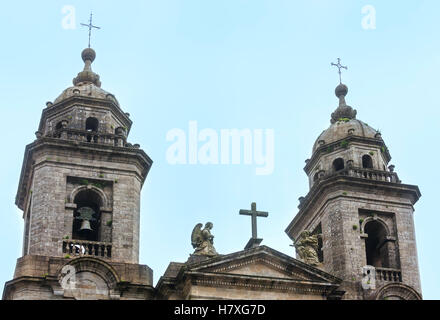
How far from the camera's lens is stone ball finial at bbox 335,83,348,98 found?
37.7 m

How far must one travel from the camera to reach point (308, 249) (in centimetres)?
3148

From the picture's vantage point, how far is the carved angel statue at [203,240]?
2969cm

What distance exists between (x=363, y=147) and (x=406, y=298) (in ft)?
19.6

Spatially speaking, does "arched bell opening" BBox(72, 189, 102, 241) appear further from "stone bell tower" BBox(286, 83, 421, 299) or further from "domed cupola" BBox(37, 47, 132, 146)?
"stone bell tower" BBox(286, 83, 421, 299)

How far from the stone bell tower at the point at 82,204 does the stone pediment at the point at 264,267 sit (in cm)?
219

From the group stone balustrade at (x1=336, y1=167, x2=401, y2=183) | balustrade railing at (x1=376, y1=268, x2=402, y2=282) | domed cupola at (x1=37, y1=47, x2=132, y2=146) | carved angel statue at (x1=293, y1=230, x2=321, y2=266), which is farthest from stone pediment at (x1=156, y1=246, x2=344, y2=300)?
domed cupola at (x1=37, y1=47, x2=132, y2=146)

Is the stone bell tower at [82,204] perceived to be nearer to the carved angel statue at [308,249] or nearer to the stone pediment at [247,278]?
the stone pediment at [247,278]

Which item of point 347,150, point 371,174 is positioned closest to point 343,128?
point 347,150

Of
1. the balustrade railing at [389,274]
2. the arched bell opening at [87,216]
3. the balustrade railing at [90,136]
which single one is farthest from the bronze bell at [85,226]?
the balustrade railing at [389,274]

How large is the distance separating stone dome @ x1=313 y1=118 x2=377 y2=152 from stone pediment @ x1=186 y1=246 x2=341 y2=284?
6944 mm

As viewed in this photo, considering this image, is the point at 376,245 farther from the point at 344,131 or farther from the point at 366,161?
the point at 344,131

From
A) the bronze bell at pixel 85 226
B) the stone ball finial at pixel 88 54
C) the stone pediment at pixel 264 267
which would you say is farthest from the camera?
the stone ball finial at pixel 88 54
